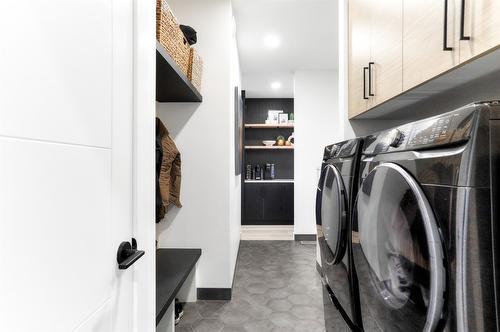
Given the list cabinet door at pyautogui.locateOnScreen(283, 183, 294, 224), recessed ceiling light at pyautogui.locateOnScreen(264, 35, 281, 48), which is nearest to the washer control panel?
recessed ceiling light at pyautogui.locateOnScreen(264, 35, 281, 48)

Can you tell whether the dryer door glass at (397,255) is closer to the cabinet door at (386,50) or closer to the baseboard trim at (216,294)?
the cabinet door at (386,50)

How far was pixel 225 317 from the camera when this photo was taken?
2.16 metres

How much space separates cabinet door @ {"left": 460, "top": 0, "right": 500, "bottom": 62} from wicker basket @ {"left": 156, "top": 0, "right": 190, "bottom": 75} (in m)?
1.33

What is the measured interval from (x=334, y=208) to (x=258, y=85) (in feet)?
13.2

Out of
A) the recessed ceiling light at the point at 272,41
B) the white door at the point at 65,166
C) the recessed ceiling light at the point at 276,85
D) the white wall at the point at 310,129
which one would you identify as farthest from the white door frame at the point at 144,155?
the recessed ceiling light at the point at 276,85

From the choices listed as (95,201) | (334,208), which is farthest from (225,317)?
(95,201)

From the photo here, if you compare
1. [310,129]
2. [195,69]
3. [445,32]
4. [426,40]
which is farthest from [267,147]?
[445,32]

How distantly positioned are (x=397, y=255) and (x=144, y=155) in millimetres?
819

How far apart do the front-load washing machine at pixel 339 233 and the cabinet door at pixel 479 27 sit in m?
0.52

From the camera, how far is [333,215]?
1433 mm

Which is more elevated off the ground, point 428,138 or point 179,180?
point 428,138

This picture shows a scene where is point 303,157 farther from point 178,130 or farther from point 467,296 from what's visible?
point 467,296

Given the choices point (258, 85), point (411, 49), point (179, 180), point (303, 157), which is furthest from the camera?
point (258, 85)

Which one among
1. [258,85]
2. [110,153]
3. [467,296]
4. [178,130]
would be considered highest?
[258,85]
